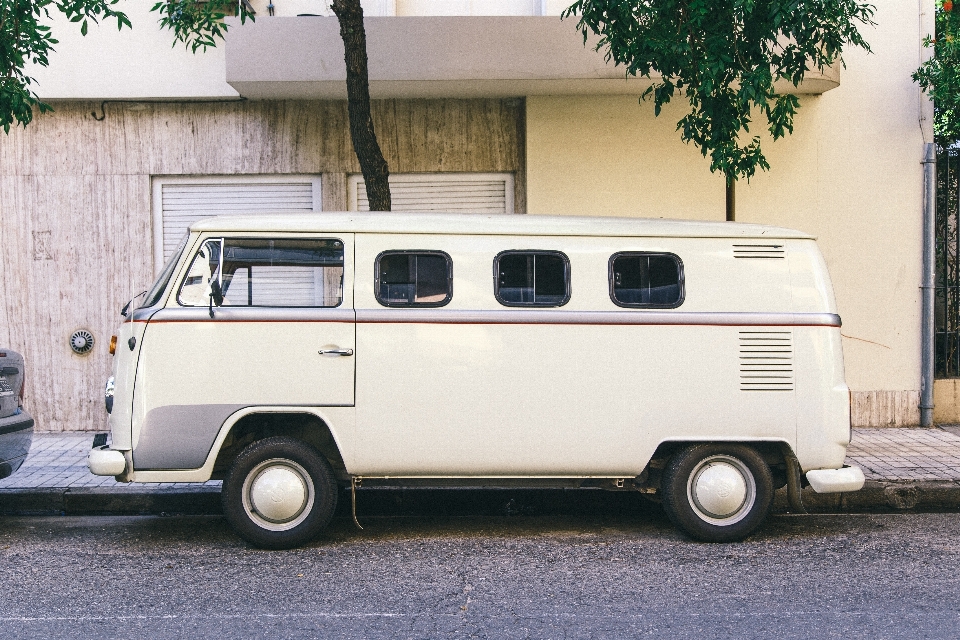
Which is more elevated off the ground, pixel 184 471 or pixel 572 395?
pixel 572 395

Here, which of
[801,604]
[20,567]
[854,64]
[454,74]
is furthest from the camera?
[854,64]

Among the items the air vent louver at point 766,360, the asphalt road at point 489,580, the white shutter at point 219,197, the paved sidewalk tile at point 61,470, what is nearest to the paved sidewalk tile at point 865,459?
the paved sidewalk tile at point 61,470

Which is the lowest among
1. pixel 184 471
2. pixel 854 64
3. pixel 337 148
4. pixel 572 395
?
pixel 184 471

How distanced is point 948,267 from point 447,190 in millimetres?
6033

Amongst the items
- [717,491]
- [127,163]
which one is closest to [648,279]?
[717,491]

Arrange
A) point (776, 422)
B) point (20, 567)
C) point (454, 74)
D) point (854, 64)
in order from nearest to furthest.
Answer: point (20, 567), point (776, 422), point (454, 74), point (854, 64)

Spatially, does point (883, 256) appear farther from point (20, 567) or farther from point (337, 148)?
point (20, 567)

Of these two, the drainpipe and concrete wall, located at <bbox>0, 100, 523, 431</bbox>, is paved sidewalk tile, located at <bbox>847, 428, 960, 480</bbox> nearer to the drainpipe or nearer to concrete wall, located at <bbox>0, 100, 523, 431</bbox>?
the drainpipe

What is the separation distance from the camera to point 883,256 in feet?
35.4

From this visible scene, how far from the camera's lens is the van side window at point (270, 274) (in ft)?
20.2

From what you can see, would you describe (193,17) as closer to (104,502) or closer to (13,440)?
(13,440)

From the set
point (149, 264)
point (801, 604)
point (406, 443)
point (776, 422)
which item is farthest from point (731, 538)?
point (149, 264)

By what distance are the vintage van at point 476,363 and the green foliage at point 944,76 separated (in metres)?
4.87

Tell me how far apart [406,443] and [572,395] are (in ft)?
3.84
